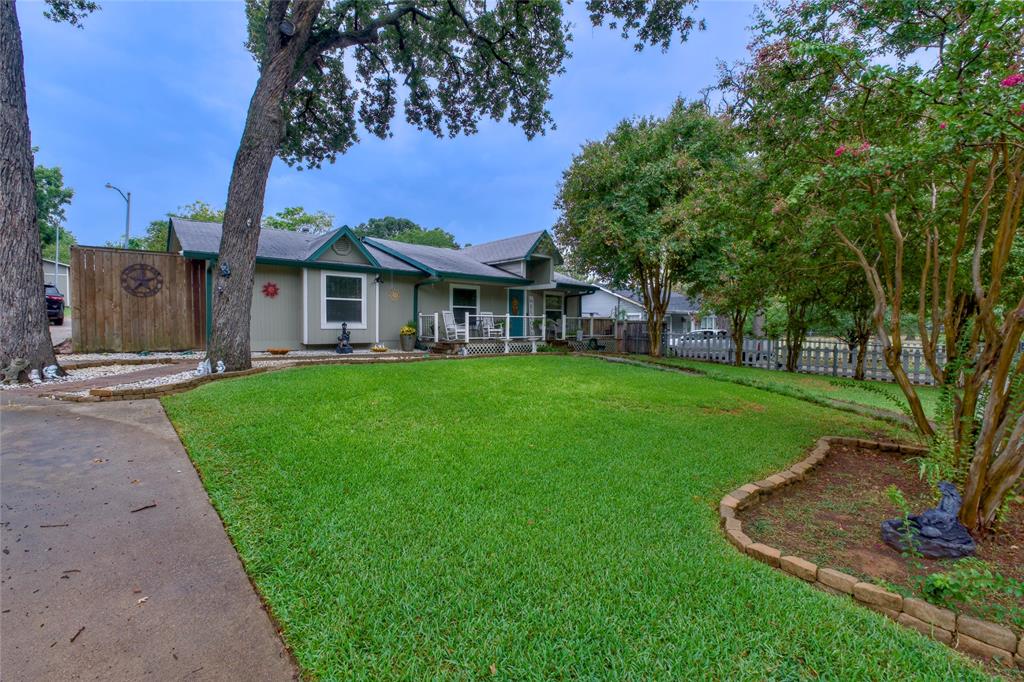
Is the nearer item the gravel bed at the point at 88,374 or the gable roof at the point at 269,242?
the gravel bed at the point at 88,374

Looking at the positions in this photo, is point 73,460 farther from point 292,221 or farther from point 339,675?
point 292,221

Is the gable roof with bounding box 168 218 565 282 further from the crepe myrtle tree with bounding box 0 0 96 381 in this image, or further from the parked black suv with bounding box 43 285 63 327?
the parked black suv with bounding box 43 285 63 327

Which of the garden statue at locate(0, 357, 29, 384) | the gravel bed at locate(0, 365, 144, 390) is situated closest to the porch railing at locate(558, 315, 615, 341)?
the gravel bed at locate(0, 365, 144, 390)

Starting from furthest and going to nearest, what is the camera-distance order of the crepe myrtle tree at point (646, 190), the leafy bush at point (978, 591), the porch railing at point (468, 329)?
the porch railing at point (468, 329)
the crepe myrtle tree at point (646, 190)
the leafy bush at point (978, 591)

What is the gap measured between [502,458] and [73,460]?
3.56 m

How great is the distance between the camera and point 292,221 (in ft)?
112

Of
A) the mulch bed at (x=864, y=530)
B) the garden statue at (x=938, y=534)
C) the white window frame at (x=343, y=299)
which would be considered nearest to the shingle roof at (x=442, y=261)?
the white window frame at (x=343, y=299)

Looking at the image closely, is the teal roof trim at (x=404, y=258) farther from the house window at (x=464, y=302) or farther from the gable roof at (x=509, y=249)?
the gable roof at (x=509, y=249)

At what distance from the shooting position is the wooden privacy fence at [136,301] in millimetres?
10023

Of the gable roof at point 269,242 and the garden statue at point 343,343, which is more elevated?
the gable roof at point 269,242

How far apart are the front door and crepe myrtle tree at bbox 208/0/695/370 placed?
5.67 m

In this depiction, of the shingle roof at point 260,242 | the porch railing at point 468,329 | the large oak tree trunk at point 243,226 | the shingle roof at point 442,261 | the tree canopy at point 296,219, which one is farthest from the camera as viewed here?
the tree canopy at point 296,219

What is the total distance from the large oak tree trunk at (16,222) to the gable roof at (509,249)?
39.9 ft

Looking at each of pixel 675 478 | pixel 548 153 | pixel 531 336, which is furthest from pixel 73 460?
pixel 548 153
